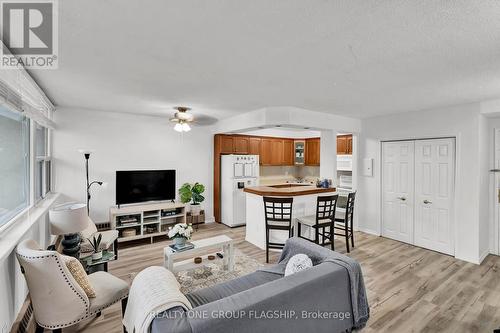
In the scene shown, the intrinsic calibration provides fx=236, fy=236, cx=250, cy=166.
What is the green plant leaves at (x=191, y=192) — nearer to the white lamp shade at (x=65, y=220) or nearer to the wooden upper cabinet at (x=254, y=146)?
the wooden upper cabinet at (x=254, y=146)

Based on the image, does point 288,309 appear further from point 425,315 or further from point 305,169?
point 305,169

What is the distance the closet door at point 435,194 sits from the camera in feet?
13.3

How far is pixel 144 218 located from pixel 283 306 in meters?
3.77

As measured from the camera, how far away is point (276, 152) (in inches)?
274

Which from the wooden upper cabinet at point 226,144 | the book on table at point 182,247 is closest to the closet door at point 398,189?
the wooden upper cabinet at point 226,144

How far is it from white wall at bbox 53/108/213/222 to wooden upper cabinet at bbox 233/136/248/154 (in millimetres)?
882

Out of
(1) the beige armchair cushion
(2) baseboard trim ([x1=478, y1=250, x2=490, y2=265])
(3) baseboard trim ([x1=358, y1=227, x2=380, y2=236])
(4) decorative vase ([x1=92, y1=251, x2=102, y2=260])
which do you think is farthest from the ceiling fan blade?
(2) baseboard trim ([x1=478, y1=250, x2=490, y2=265])

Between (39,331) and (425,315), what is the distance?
365cm

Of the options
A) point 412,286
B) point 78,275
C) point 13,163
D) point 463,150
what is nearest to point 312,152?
point 463,150

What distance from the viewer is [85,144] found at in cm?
441

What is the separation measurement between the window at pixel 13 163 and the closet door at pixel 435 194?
19.1 ft

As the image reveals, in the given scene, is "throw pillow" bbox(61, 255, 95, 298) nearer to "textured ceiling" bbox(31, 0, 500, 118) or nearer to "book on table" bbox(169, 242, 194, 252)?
"book on table" bbox(169, 242, 194, 252)

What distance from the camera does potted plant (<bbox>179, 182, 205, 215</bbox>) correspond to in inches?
199

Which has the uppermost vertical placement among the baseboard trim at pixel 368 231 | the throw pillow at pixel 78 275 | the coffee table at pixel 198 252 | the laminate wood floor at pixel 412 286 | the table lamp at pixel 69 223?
the table lamp at pixel 69 223
